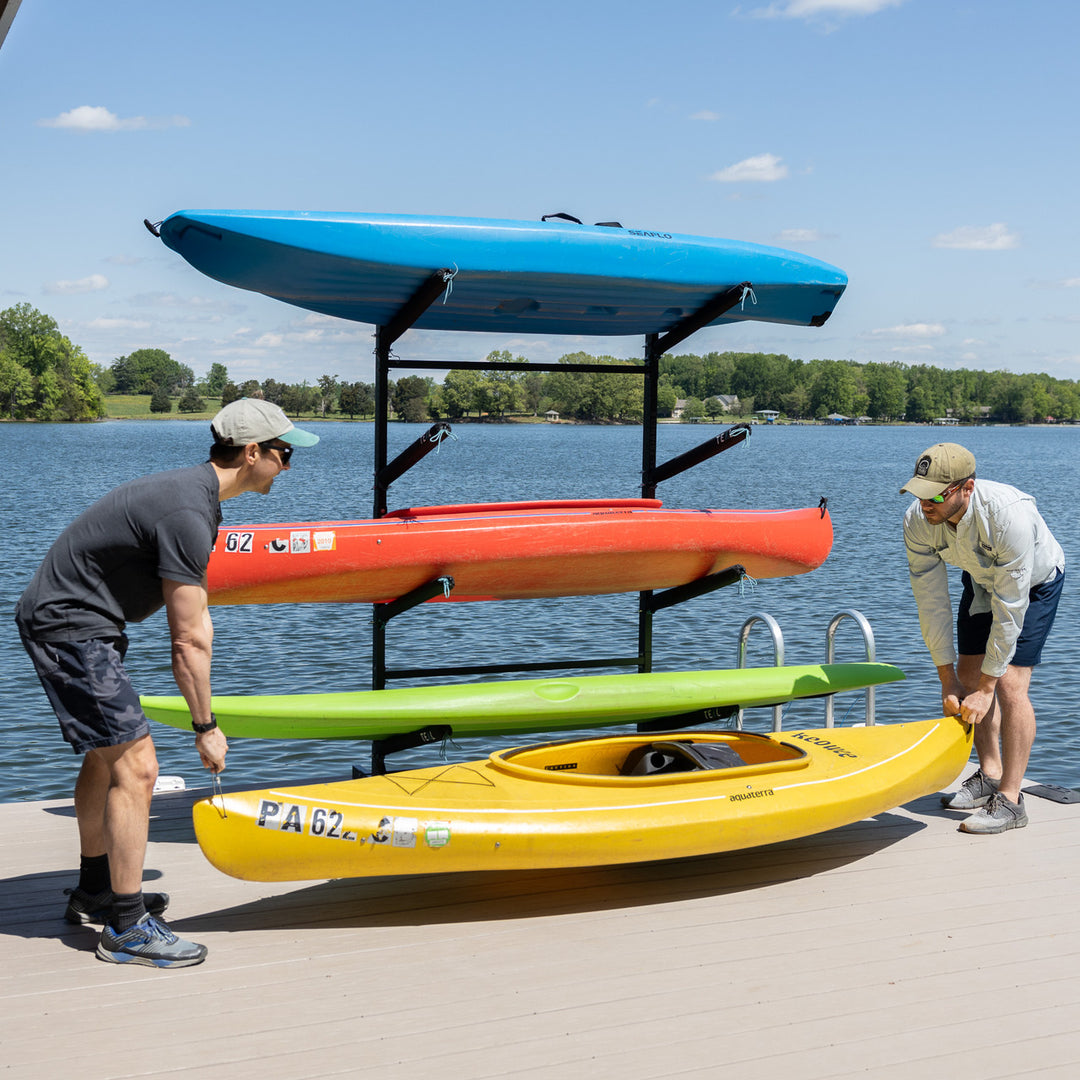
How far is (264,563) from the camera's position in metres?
4.81

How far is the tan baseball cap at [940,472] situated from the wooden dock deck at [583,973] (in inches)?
54.3

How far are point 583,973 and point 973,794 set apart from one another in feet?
7.48

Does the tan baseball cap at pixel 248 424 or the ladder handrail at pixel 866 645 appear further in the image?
the ladder handrail at pixel 866 645

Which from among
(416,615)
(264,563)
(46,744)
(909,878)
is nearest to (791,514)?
(909,878)

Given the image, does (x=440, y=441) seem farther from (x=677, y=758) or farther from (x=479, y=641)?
(x=479, y=641)

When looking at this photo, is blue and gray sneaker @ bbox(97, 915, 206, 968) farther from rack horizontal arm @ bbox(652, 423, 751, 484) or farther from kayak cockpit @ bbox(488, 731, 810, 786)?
rack horizontal arm @ bbox(652, 423, 751, 484)

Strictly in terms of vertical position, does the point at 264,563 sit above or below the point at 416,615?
above

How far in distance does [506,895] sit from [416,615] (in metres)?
10.9

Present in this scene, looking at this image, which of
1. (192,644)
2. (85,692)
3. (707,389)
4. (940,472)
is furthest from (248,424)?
(707,389)

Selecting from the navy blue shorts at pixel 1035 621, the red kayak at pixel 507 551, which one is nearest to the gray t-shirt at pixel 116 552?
the red kayak at pixel 507 551

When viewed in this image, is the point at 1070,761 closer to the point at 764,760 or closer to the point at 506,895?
the point at 764,760

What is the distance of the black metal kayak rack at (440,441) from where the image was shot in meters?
4.88

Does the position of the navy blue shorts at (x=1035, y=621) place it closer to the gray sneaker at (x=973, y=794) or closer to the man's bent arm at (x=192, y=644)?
the gray sneaker at (x=973, y=794)

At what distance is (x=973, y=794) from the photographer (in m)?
4.73
